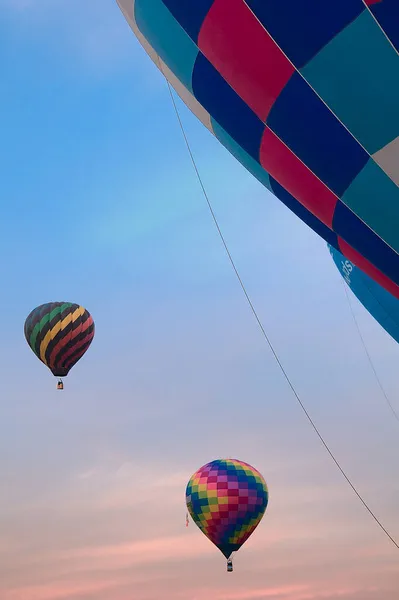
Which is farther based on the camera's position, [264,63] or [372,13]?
[264,63]

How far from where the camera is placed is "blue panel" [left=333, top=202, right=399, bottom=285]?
8.84 metres

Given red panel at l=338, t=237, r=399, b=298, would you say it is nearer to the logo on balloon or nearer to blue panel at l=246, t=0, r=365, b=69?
blue panel at l=246, t=0, r=365, b=69

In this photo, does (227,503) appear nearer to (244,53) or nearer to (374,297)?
(374,297)

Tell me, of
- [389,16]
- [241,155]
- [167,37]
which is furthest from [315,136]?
[241,155]

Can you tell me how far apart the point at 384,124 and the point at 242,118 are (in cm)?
181

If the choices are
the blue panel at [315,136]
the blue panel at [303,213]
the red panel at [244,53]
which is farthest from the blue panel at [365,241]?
the red panel at [244,53]

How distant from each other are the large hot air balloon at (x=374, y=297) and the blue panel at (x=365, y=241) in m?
4.22

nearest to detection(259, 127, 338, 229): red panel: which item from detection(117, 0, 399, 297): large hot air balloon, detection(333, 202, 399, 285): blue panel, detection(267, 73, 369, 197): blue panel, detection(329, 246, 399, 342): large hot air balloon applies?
detection(117, 0, 399, 297): large hot air balloon

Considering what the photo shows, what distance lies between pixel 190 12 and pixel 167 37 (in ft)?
2.94

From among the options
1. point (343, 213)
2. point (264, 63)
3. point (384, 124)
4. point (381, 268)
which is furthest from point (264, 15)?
point (381, 268)

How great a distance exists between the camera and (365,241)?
9.03 meters

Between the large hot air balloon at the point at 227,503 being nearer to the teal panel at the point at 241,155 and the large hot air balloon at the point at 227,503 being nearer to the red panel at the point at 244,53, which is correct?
the teal panel at the point at 241,155

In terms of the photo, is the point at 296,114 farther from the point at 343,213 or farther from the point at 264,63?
the point at 343,213

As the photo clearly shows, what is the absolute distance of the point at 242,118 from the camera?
8922 mm
